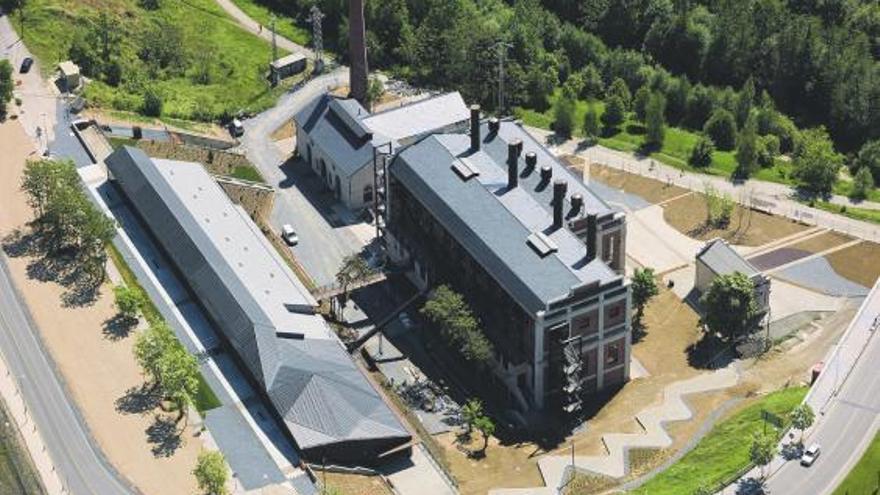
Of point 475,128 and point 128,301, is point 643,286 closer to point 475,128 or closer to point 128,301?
point 475,128

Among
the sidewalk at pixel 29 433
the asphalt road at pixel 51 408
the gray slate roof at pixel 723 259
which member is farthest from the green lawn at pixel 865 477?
the sidewalk at pixel 29 433

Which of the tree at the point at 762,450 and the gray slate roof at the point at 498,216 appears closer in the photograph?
the tree at the point at 762,450

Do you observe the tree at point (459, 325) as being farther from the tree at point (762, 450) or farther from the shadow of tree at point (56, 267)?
the shadow of tree at point (56, 267)

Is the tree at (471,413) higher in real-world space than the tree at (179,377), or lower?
lower

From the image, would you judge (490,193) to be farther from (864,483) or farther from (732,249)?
(864,483)

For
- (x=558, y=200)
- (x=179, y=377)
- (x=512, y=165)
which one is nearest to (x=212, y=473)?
(x=179, y=377)

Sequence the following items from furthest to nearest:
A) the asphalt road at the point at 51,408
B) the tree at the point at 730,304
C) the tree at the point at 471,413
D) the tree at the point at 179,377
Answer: the tree at the point at 730,304 < the tree at the point at 471,413 < the tree at the point at 179,377 < the asphalt road at the point at 51,408

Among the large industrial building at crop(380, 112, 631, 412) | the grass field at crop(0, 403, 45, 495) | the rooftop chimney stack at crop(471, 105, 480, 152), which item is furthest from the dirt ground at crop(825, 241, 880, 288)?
the grass field at crop(0, 403, 45, 495)
